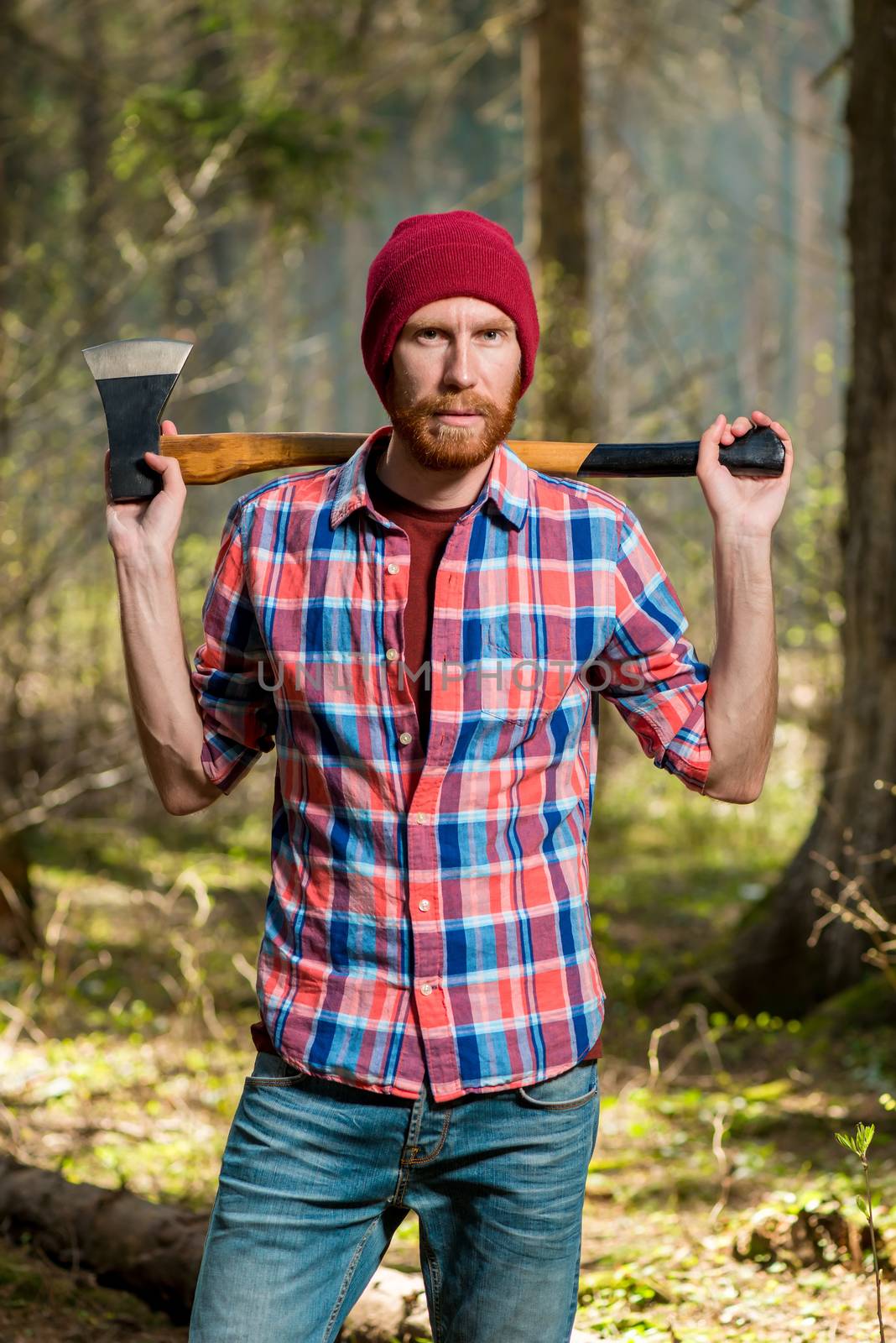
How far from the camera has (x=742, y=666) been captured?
7.52ft

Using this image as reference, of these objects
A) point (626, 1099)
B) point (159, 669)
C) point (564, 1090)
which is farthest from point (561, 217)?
point (564, 1090)

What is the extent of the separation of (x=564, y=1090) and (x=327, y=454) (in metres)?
1.27

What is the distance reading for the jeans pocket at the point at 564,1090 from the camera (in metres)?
2.17

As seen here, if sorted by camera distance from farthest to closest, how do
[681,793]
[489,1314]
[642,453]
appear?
[681,793] < [642,453] < [489,1314]

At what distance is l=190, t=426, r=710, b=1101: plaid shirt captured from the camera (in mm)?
2170


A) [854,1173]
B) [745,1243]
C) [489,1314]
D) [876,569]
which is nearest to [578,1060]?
[489,1314]

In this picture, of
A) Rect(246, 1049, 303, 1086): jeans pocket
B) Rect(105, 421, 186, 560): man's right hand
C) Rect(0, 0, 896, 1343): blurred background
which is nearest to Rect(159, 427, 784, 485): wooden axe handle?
Rect(105, 421, 186, 560): man's right hand

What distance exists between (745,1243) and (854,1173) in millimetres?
740

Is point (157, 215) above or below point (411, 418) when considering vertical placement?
above

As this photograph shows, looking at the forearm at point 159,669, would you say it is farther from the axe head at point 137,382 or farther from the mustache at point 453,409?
the mustache at point 453,409

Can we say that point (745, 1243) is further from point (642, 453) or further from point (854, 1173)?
point (642, 453)

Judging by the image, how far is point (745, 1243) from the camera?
146 inches

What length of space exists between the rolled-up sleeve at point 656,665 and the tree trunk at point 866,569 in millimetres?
3154

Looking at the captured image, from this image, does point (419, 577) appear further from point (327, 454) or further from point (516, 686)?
point (327, 454)
